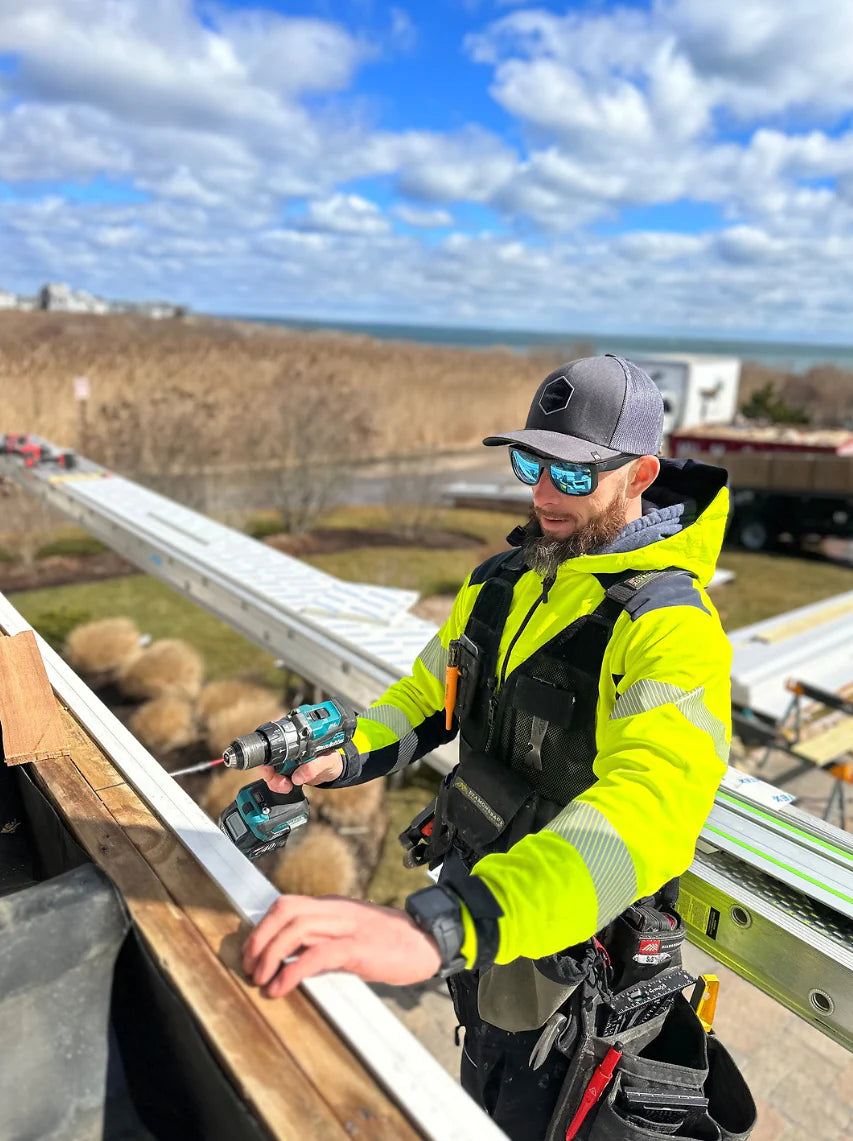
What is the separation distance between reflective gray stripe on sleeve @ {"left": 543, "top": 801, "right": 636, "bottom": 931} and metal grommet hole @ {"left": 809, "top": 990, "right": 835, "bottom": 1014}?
2.58ft

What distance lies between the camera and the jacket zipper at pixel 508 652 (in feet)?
6.01

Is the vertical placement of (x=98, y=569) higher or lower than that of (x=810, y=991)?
lower

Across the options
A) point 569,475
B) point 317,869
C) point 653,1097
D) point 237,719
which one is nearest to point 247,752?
point 569,475

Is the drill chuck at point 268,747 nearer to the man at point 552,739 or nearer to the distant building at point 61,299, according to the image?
the man at point 552,739

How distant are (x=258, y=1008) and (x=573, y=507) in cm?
119

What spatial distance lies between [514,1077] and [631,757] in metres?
1.04

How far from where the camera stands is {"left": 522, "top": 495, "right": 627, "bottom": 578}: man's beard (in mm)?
1777

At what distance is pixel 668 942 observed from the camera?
170 centimetres

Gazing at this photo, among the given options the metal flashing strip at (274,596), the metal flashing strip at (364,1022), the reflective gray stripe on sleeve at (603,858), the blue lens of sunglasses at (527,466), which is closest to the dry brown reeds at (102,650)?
the metal flashing strip at (274,596)

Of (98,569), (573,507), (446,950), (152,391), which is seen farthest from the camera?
(152,391)

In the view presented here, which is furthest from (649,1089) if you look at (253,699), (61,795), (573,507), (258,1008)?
(253,699)

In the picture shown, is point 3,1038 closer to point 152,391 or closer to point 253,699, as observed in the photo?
point 253,699

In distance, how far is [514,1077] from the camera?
6.10 ft

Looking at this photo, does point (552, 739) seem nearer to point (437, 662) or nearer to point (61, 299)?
point (437, 662)
